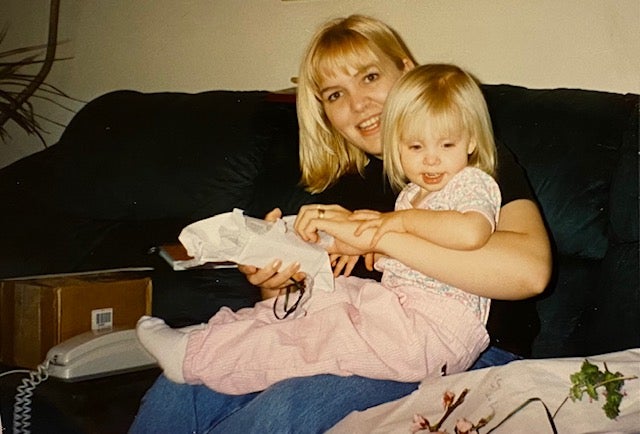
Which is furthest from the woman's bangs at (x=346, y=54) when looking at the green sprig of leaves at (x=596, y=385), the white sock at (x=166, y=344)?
the green sprig of leaves at (x=596, y=385)

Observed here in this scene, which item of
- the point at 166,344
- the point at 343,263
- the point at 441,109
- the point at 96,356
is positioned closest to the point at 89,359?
the point at 96,356

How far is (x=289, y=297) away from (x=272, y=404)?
0.17m

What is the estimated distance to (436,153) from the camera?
88 cm

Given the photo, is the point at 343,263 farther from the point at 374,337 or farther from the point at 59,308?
the point at 59,308

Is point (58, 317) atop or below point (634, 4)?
below

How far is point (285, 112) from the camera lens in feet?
4.75

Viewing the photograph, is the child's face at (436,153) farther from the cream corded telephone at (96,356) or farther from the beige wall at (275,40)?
the cream corded telephone at (96,356)

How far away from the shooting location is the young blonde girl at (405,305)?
2.77 feet

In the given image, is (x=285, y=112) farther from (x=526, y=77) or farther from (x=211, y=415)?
(x=211, y=415)

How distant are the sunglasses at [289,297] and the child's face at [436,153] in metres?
0.19

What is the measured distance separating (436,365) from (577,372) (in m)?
0.15

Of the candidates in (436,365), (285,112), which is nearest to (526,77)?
(285,112)

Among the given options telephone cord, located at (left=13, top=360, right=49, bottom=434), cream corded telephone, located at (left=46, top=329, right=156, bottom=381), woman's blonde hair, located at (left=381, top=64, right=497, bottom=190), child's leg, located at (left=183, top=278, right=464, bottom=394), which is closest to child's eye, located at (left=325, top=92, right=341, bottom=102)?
woman's blonde hair, located at (left=381, top=64, right=497, bottom=190)

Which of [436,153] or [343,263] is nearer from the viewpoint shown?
[436,153]
